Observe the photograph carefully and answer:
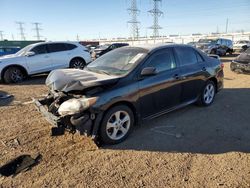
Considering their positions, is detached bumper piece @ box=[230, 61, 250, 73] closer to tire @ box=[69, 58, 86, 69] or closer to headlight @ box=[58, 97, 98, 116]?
tire @ box=[69, 58, 86, 69]

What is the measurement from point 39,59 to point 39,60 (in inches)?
1.8

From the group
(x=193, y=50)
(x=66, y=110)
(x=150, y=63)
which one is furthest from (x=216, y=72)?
(x=66, y=110)

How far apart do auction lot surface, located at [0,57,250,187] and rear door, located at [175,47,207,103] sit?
0.48m

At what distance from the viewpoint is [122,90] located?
12.5 feet

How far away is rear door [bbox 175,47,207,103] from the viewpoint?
16.5 feet

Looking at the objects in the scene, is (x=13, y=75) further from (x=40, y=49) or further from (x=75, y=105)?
(x=75, y=105)

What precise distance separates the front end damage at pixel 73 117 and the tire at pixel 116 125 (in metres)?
0.17

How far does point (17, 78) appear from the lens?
970 centimetres

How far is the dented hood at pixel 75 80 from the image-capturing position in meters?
3.59

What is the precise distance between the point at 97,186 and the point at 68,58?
341 inches

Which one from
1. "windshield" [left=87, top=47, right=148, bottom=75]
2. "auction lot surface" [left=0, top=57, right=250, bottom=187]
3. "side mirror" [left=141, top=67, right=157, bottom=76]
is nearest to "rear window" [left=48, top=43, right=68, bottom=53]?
"auction lot surface" [left=0, top=57, right=250, bottom=187]

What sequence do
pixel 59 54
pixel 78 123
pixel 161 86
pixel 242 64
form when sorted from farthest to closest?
pixel 59 54 < pixel 242 64 < pixel 161 86 < pixel 78 123

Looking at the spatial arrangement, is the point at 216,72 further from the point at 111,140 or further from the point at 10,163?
the point at 10,163

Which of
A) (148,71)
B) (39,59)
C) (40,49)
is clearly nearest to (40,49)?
(40,49)
